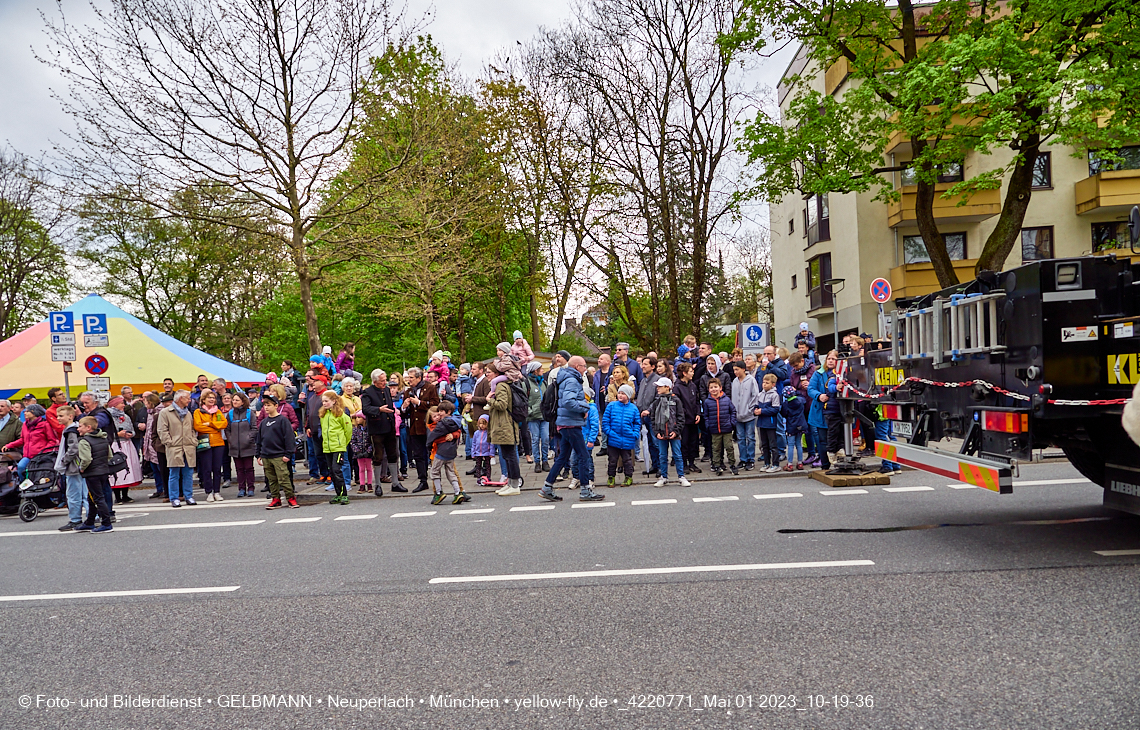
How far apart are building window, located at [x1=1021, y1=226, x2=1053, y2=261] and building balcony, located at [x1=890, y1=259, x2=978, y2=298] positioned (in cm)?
243

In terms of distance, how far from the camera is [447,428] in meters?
10.8

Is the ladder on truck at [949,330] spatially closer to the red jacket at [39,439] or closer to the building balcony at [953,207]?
the red jacket at [39,439]

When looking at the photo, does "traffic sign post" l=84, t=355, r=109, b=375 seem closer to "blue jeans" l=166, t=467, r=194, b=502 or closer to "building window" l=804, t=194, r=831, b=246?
"blue jeans" l=166, t=467, r=194, b=502

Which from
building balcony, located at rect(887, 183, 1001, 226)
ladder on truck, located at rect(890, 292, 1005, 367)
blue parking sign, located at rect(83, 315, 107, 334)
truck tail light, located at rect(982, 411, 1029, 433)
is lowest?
truck tail light, located at rect(982, 411, 1029, 433)

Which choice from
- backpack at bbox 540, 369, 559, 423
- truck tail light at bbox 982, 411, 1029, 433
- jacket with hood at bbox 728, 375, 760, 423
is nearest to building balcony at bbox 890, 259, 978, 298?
jacket with hood at bbox 728, 375, 760, 423

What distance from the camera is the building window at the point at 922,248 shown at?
30.1 meters

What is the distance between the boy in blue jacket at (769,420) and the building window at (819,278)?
23517mm

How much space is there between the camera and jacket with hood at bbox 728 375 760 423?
12.3m

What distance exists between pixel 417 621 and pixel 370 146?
18532mm

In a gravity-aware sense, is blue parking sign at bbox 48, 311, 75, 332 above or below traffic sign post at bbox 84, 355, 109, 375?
above

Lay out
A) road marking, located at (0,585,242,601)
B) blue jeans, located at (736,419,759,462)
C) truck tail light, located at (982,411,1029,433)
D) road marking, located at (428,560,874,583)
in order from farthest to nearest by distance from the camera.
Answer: blue jeans, located at (736,419,759,462) < road marking, located at (0,585,242,601) < road marking, located at (428,560,874,583) < truck tail light, located at (982,411,1029,433)

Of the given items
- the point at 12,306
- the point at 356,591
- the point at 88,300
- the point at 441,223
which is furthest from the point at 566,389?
the point at 12,306

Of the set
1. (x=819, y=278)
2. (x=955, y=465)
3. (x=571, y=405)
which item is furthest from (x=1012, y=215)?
(x=819, y=278)

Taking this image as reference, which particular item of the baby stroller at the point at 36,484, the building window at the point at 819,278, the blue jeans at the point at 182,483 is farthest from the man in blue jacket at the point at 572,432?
the building window at the point at 819,278
